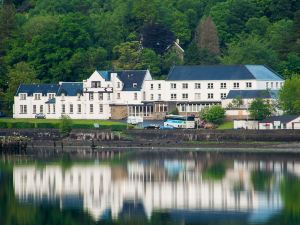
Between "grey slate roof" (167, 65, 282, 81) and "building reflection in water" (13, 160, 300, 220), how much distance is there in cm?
2339

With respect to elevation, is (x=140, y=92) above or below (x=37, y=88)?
below

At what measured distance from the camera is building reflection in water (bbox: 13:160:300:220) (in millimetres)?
51875

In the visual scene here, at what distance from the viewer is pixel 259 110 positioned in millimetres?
86750

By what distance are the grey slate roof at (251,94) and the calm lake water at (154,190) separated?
15.3 m

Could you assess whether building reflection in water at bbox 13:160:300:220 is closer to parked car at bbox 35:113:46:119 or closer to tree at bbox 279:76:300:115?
tree at bbox 279:76:300:115

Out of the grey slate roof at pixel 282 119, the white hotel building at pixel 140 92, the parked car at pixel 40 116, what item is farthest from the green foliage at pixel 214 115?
the parked car at pixel 40 116

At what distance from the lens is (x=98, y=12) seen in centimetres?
12812

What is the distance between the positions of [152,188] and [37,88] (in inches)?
1601

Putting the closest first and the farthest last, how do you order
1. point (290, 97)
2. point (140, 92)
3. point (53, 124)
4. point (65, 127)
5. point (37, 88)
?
point (290, 97) < point (65, 127) < point (53, 124) < point (140, 92) < point (37, 88)

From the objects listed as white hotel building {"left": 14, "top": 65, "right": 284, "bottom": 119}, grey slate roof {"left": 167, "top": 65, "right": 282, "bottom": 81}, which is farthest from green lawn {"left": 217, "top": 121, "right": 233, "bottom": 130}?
grey slate roof {"left": 167, "top": 65, "right": 282, "bottom": 81}

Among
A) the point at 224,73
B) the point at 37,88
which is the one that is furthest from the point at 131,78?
the point at 37,88

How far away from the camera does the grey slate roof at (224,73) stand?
306ft

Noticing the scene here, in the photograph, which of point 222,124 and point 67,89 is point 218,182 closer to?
point 222,124

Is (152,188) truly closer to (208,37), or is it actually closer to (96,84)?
(96,84)
